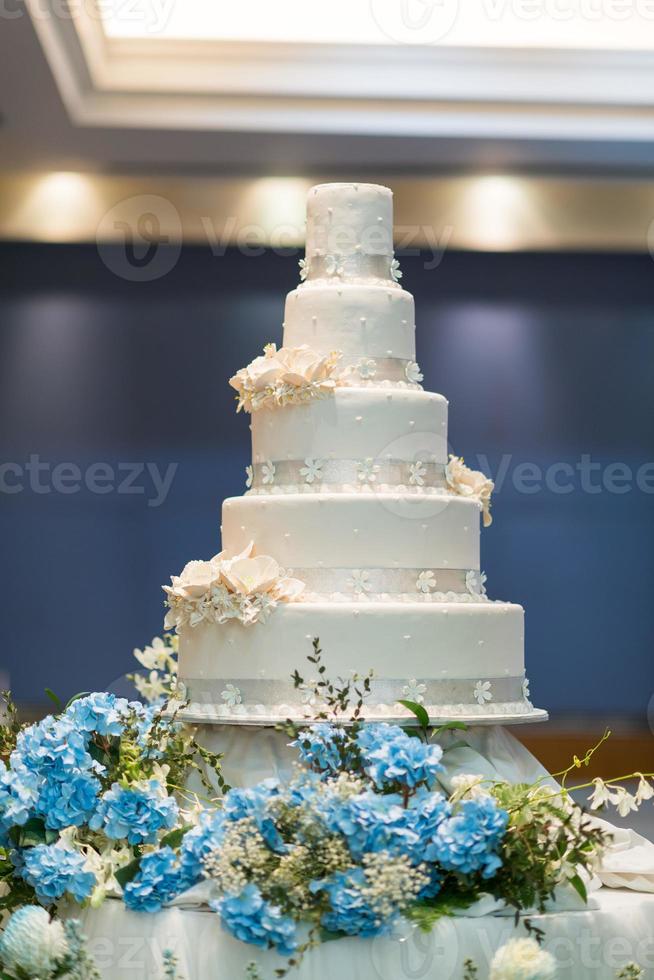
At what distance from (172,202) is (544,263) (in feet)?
9.05

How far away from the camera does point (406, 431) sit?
500 cm

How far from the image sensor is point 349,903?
3754mm

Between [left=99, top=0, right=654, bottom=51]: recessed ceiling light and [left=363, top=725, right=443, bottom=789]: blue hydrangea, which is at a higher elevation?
[left=99, top=0, right=654, bottom=51]: recessed ceiling light

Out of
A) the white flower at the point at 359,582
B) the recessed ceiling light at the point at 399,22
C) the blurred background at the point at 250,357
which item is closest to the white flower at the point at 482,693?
the white flower at the point at 359,582

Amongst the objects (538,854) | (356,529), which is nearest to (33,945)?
(538,854)

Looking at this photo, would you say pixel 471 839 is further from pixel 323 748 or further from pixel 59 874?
pixel 59 874

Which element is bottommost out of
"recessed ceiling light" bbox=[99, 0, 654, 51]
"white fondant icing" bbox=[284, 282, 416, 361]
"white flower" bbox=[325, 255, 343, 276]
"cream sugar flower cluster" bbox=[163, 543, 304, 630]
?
"cream sugar flower cluster" bbox=[163, 543, 304, 630]

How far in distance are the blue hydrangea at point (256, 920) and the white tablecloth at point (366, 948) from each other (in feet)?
0.35

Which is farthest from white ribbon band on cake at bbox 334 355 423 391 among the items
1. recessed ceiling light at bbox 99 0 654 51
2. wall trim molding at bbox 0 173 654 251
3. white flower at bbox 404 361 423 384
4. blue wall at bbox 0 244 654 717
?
blue wall at bbox 0 244 654 717

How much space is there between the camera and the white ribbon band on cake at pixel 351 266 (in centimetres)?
524

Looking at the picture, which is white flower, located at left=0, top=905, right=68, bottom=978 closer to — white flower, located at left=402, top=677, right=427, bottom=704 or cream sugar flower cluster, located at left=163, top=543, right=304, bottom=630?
cream sugar flower cluster, located at left=163, top=543, right=304, bottom=630

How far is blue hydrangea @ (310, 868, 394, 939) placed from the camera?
3.76m

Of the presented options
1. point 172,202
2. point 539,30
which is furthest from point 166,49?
point 539,30

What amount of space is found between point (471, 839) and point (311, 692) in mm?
897
